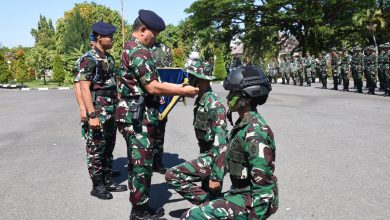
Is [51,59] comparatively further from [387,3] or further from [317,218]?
[317,218]

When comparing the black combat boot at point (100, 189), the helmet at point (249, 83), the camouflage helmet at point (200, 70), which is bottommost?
the black combat boot at point (100, 189)

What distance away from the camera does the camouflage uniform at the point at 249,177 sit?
2.59 meters

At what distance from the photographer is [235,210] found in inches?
105

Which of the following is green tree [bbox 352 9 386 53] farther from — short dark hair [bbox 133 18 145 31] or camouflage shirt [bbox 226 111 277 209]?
camouflage shirt [bbox 226 111 277 209]

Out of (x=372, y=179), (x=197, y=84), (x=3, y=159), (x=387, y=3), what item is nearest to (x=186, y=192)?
(x=197, y=84)

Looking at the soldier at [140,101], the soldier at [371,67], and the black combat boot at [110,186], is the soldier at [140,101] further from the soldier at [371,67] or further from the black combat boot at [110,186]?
the soldier at [371,67]

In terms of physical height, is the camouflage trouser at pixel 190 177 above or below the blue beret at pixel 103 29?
below

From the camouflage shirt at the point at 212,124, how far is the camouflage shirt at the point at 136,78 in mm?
437

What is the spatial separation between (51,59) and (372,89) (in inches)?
1358

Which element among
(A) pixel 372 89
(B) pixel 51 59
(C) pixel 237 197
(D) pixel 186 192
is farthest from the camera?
(B) pixel 51 59

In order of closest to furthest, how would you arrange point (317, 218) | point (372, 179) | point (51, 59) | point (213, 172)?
point (213, 172), point (317, 218), point (372, 179), point (51, 59)

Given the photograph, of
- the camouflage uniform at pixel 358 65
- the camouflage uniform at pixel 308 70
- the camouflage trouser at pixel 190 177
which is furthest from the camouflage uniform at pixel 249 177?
the camouflage uniform at pixel 308 70

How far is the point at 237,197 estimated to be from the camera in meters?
2.72

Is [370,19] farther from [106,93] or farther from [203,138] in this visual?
[203,138]
